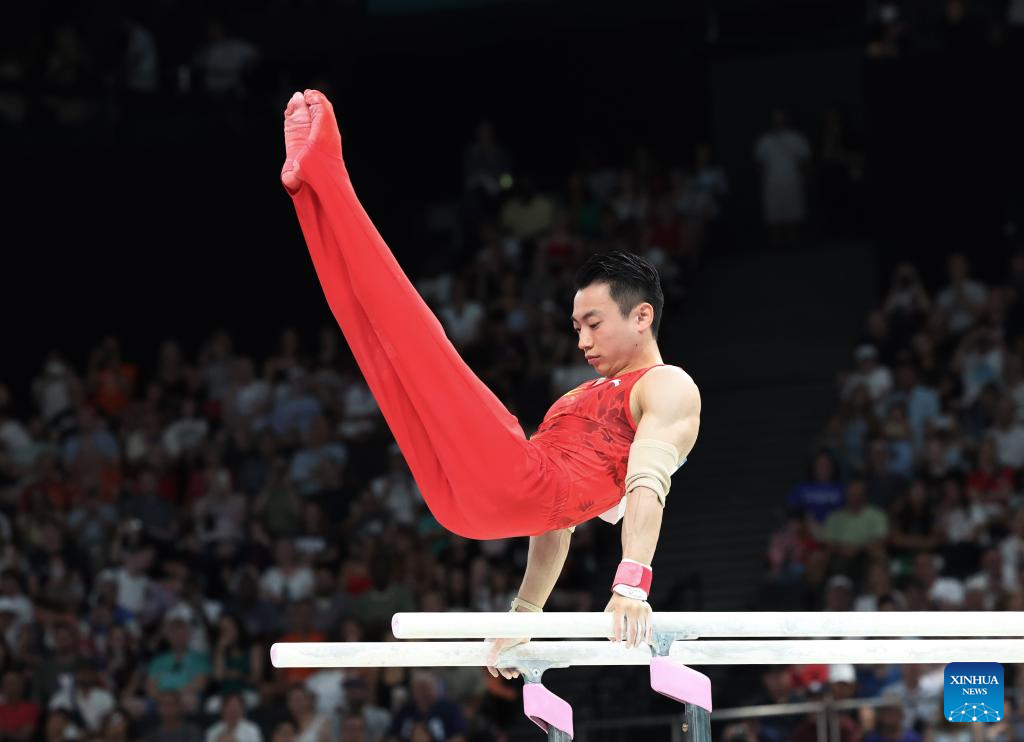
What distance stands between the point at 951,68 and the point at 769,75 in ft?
9.92

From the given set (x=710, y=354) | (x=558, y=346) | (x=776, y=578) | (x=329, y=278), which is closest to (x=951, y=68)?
(x=710, y=354)

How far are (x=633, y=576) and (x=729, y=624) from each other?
24 cm

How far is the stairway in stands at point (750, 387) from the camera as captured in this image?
10.6 meters

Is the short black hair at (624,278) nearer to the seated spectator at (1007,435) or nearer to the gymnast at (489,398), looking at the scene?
the gymnast at (489,398)

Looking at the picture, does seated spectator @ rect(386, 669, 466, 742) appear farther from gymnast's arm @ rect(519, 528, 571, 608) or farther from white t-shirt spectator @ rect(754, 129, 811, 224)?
white t-shirt spectator @ rect(754, 129, 811, 224)

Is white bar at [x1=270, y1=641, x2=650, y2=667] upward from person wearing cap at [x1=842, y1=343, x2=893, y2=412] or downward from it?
downward

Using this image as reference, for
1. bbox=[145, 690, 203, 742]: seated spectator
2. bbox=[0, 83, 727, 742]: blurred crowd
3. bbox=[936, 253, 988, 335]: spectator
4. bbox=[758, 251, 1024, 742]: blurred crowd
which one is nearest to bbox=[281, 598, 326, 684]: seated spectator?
bbox=[0, 83, 727, 742]: blurred crowd

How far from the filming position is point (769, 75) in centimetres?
1472

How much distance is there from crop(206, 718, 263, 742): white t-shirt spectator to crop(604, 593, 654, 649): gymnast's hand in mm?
5169

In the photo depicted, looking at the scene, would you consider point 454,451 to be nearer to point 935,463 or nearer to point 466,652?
point 466,652

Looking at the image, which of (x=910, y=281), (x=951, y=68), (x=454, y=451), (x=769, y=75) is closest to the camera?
(x=454, y=451)

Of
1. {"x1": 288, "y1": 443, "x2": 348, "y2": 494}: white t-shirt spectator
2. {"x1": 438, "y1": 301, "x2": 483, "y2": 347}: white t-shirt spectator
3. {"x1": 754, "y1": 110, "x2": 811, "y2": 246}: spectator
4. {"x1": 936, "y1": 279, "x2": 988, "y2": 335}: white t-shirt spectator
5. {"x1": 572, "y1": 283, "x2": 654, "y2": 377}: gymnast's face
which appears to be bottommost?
{"x1": 572, "y1": 283, "x2": 654, "y2": 377}: gymnast's face

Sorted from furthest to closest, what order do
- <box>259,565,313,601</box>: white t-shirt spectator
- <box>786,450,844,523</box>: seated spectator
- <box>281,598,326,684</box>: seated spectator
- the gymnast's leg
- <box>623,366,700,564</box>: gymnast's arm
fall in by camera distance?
1. <box>259,565,313,601</box>: white t-shirt spectator
2. <box>786,450,844,523</box>: seated spectator
3. <box>281,598,326,684</box>: seated spectator
4. the gymnast's leg
5. <box>623,366,700,564</box>: gymnast's arm

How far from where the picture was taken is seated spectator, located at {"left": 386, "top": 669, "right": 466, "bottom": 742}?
816cm
